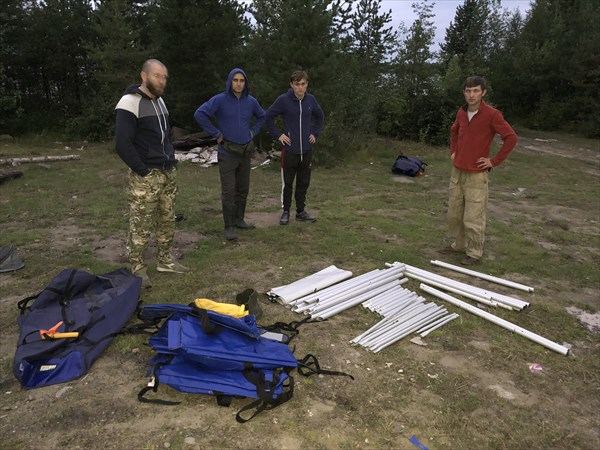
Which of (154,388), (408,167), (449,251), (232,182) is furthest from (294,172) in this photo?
(408,167)

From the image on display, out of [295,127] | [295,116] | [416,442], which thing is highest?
[295,116]

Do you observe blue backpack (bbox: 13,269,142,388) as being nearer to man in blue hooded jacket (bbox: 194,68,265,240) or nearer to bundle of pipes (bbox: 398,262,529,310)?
man in blue hooded jacket (bbox: 194,68,265,240)

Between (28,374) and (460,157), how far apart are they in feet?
15.4

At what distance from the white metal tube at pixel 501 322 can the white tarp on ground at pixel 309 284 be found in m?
0.90

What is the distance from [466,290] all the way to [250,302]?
226 cm

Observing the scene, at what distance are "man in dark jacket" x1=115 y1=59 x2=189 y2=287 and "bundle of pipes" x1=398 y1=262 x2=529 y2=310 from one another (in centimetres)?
265

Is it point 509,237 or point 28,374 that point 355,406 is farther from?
point 509,237

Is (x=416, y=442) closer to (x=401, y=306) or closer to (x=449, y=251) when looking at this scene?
(x=401, y=306)

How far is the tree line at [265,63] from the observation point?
37.4 ft

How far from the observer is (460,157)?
5.22 m

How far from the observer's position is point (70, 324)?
3.31 metres

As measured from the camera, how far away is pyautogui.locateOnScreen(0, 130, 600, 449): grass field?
8.82 ft

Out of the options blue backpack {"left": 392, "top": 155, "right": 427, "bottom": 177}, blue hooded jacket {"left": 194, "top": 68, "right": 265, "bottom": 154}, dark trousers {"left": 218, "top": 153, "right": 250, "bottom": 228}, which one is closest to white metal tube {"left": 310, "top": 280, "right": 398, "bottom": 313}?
dark trousers {"left": 218, "top": 153, "right": 250, "bottom": 228}

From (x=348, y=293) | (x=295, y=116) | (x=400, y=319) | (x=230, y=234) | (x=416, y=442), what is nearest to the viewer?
(x=416, y=442)
